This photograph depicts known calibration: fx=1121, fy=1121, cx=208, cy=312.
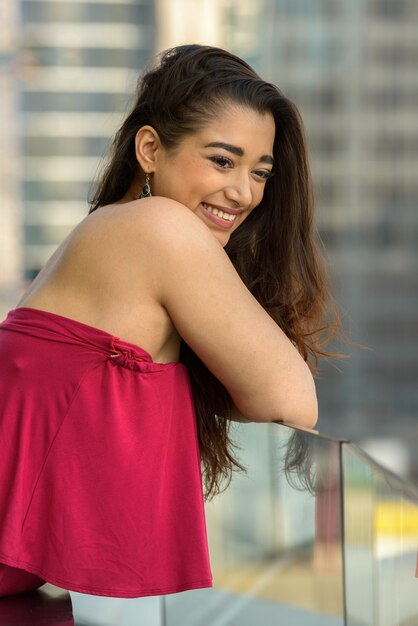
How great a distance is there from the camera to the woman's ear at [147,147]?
5.08 ft

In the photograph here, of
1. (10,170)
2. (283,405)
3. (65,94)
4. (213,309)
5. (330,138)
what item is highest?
(213,309)

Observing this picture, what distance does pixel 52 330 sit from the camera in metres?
1.40

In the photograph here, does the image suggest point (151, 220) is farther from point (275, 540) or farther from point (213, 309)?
point (275, 540)

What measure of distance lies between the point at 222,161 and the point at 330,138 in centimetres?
5484

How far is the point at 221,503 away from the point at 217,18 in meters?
56.0

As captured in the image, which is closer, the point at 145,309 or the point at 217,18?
the point at 145,309

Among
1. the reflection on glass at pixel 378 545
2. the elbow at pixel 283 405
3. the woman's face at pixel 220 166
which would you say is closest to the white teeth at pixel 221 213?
the woman's face at pixel 220 166

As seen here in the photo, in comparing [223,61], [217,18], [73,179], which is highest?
[223,61]

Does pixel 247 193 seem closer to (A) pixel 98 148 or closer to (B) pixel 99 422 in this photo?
(B) pixel 99 422

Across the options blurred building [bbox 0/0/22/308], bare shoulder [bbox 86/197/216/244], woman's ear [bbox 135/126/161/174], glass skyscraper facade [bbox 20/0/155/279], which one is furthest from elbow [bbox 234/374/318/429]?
glass skyscraper facade [bbox 20/0/155/279]

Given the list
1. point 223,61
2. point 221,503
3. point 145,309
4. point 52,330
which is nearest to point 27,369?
point 52,330

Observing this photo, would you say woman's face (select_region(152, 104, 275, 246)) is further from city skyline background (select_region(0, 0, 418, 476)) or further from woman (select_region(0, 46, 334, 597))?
city skyline background (select_region(0, 0, 418, 476))

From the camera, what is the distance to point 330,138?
2180 inches

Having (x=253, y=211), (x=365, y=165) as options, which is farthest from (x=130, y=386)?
(x=365, y=165)
